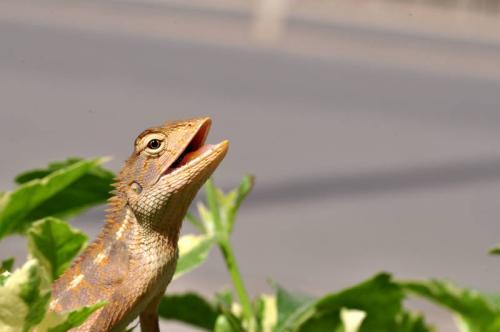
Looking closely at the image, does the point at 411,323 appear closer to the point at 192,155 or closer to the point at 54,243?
the point at 192,155

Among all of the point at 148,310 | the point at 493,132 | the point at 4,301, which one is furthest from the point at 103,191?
the point at 493,132

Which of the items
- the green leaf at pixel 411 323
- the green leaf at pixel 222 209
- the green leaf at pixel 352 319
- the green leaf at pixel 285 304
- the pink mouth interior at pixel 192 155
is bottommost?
the green leaf at pixel 411 323

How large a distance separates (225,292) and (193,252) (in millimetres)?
81

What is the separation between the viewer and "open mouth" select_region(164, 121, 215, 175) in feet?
4.91

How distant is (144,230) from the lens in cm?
153

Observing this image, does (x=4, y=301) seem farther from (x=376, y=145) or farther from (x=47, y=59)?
(x=47, y=59)

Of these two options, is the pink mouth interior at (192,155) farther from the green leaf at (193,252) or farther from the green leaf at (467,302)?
the green leaf at (467,302)

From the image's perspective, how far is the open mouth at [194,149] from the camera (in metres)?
1.50

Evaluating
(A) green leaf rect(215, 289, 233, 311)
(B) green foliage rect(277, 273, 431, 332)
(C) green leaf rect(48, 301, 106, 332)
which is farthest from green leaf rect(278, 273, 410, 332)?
(C) green leaf rect(48, 301, 106, 332)

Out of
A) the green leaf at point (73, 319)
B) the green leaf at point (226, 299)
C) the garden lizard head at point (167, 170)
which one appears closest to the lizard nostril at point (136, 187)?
the garden lizard head at point (167, 170)

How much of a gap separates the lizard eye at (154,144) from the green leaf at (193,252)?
0.16 m

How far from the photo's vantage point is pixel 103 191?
1.58 m

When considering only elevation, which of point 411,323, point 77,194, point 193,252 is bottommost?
point 411,323

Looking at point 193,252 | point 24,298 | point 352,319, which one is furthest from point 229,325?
point 24,298
